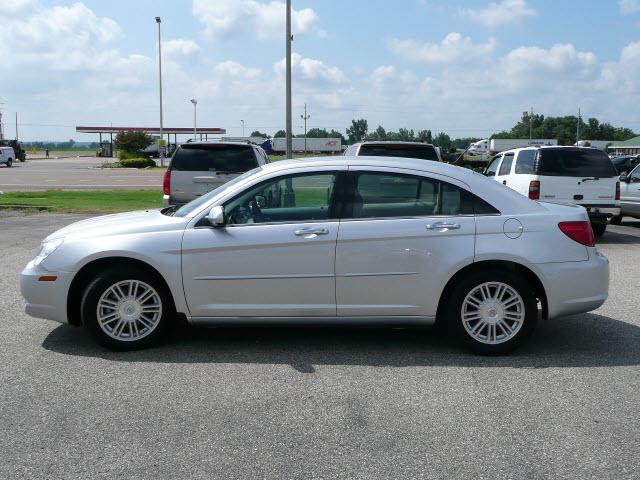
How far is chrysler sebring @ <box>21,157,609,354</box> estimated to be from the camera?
5.63 m

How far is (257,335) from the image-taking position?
6.38 meters

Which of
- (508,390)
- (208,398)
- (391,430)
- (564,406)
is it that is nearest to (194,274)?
(208,398)

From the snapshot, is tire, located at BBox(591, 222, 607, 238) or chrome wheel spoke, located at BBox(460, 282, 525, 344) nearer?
chrome wheel spoke, located at BBox(460, 282, 525, 344)

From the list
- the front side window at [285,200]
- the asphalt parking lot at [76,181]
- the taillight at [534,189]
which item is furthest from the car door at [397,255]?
the asphalt parking lot at [76,181]

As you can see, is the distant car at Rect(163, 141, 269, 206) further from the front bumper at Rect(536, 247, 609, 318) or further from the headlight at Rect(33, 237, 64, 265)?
the front bumper at Rect(536, 247, 609, 318)

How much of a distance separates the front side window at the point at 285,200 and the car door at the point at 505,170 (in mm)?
8553

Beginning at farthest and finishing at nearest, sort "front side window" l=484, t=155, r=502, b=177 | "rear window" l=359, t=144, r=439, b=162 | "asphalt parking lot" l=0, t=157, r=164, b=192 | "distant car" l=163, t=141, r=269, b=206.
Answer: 1. "asphalt parking lot" l=0, t=157, r=164, b=192
2. "front side window" l=484, t=155, r=502, b=177
3. "distant car" l=163, t=141, r=269, b=206
4. "rear window" l=359, t=144, r=439, b=162

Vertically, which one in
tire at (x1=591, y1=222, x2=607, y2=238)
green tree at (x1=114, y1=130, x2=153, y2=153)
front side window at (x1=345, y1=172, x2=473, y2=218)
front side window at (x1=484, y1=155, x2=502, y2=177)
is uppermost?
green tree at (x1=114, y1=130, x2=153, y2=153)

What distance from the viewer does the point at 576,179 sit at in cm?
1291

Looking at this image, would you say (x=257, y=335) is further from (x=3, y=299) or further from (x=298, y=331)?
(x=3, y=299)

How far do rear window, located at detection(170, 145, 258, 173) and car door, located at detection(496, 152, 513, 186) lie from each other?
508cm

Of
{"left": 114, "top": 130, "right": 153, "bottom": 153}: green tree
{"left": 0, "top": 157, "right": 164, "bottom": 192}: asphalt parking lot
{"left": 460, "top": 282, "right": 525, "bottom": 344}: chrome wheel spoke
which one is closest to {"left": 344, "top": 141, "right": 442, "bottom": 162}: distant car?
{"left": 460, "top": 282, "right": 525, "bottom": 344}: chrome wheel spoke

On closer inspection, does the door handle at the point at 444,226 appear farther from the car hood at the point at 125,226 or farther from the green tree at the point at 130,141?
the green tree at the point at 130,141

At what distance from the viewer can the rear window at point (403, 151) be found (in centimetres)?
1160
